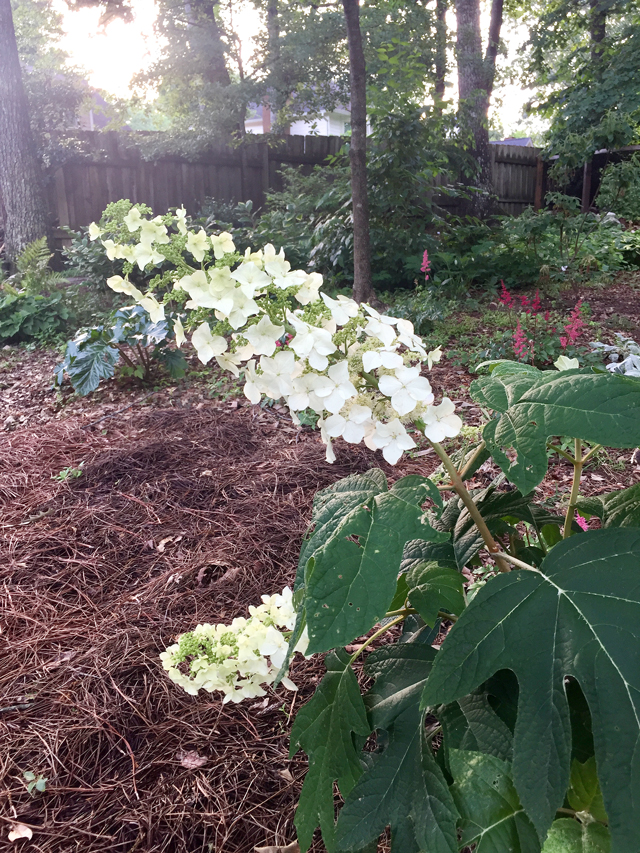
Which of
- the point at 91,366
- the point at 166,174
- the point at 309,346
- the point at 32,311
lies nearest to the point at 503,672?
the point at 309,346

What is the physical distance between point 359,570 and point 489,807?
390 mm

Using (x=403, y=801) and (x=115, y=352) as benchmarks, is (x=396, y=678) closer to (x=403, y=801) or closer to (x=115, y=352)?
(x=403, y=801)

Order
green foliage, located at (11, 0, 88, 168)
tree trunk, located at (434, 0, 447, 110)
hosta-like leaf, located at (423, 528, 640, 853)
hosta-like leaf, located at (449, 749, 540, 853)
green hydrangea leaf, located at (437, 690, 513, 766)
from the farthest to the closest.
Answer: tree trunk, located at (434, 0, 447, 110)
green foliage, located at (11, 0, 88, 168)
green hydrangea leaf, located at (437, 690, 513, 766)
hosta-like leaf, located at (449, 749, 540, 853)
hosta-like leaf, located at (423, 528, 640, 853)

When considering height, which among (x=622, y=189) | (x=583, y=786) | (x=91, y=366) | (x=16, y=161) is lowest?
(x=91, y=366)

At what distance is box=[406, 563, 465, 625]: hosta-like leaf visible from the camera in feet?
3.05

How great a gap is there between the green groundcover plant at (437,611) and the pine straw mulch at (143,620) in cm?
53

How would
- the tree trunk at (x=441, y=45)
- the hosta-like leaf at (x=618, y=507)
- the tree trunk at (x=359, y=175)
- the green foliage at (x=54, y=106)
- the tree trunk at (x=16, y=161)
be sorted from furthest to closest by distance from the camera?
the tree trunk at (x=441, y=45)
the green foliage at (x=54, y=106)
the tree trunk at (x=16, y=161)
the tree trunk at (x=359, y=175)
the hosta-like leaf at (x=618, y=507)

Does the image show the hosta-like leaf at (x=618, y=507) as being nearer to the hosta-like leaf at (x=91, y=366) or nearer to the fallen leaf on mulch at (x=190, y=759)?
the fallen leaf on mulch at (x=190, y=759)

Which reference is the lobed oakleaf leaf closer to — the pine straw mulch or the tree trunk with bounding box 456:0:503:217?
the pine straw mulch

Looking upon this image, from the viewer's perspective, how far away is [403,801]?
0.94 m

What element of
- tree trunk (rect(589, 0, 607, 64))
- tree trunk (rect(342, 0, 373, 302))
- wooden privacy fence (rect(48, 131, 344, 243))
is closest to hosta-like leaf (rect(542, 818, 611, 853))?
tree trunk (rect(342, 0, 373, 302))

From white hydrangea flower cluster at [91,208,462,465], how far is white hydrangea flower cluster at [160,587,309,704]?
450mm

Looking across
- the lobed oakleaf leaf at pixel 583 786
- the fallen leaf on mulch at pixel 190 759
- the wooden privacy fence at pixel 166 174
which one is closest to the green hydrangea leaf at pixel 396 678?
the lobed oakleaf leaf at pixel 583 786

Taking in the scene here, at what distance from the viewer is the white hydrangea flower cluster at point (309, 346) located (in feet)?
2.83
